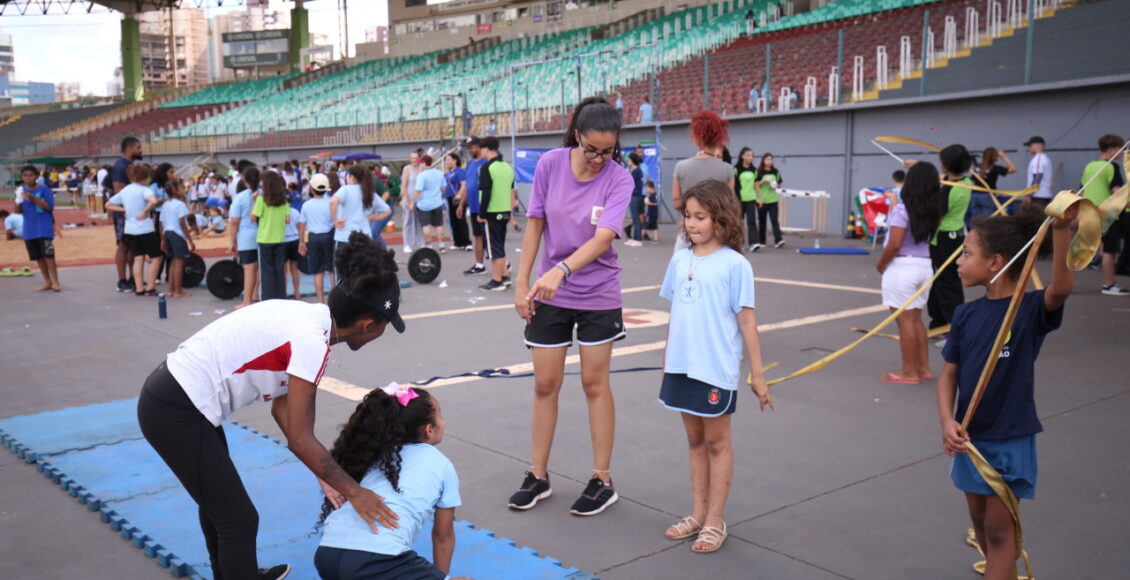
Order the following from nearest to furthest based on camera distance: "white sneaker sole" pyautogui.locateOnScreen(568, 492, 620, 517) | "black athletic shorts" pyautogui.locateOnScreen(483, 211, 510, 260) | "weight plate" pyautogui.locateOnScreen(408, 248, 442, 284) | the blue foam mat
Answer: the blue foam mat, "white sneaker sole" pyautogui.locateOnScreen(568, 492, 620, 517), "black athletic shorts" pyautogui.locateOnScreen(483, 211, 510, 260), "weight plate" pyautogui.locateOnScreen(408, 248, 442, 284)

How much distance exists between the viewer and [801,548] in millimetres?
3783

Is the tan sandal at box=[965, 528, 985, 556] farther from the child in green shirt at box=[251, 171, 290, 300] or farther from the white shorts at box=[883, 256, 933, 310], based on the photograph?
the child in green shirt at box=[251, 171, 290, 300]

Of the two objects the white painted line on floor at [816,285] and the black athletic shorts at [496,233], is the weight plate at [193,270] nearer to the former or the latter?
the black athletic shorts at [496,233]

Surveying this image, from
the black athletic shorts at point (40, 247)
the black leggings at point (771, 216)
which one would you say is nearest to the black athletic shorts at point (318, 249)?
the black athletic shorts at point (40, 247)

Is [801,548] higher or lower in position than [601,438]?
lower

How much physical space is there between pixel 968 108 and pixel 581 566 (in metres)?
15.3

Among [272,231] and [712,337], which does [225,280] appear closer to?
[272,231]

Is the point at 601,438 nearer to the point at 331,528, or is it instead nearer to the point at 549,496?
the point at 549,496

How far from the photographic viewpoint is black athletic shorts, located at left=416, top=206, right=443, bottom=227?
16.2 metres

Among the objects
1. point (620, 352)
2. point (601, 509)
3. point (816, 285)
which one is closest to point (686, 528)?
point (601, 509)

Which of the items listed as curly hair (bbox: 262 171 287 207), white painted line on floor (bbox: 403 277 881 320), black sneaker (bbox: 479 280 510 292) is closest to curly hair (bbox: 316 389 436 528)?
white painted line on floor (bbox: 403 277 881 320)

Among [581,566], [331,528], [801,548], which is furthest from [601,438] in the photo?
[331,528]

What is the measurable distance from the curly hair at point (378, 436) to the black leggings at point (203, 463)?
15.0 inches

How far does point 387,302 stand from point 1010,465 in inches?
88.1
